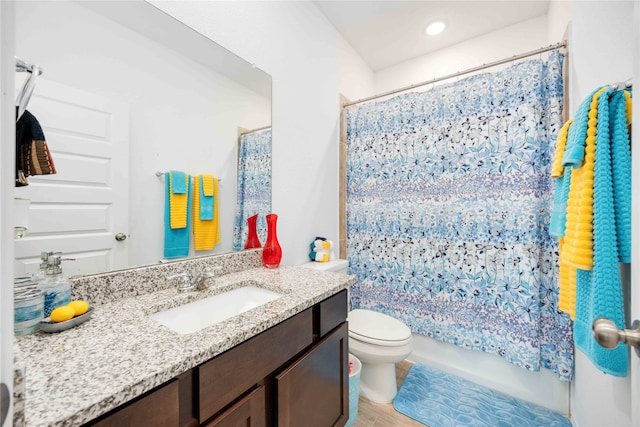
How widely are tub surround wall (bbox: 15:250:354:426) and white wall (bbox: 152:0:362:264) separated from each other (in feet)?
2.28

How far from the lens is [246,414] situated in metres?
0.71

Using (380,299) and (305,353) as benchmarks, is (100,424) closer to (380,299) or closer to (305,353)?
(305,353)

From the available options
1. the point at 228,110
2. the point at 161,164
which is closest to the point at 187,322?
the point at 161,164

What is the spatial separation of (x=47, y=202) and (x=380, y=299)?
193cm

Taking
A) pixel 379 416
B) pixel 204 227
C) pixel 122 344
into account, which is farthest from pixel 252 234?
pixel 379 416

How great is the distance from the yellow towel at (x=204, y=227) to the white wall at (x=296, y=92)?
0.35 m

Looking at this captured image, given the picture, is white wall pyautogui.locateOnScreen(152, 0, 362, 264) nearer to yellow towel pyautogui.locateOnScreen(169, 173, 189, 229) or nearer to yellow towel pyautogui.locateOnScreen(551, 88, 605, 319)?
yellow towel pyautogui.locateOnScreen(169, 173, 189, 229)

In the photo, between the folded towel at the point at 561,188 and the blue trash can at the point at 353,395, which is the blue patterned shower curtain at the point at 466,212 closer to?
the folded towel at the point at 561,188

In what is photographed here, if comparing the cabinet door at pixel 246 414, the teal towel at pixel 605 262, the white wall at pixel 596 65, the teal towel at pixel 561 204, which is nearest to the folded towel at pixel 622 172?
the teal towel at pixel 605 262

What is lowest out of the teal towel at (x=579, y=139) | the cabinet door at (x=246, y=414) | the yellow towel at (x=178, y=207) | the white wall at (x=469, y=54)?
the cabinet door at (x=246, y=414)

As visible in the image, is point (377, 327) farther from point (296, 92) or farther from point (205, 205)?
point (296, 92)

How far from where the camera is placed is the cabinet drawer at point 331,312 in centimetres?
100

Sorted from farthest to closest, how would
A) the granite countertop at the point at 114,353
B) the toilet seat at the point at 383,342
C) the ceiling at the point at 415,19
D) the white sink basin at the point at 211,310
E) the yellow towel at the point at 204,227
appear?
the ceiling at the point at 415,19 < the toilet seat at the point at 383,342 < the yellow towel at the point at 204,227 < the white sink basin at the point at 211,310 < the granite countertop at the point at 114,353

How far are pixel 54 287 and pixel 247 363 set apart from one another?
1.91 ft
